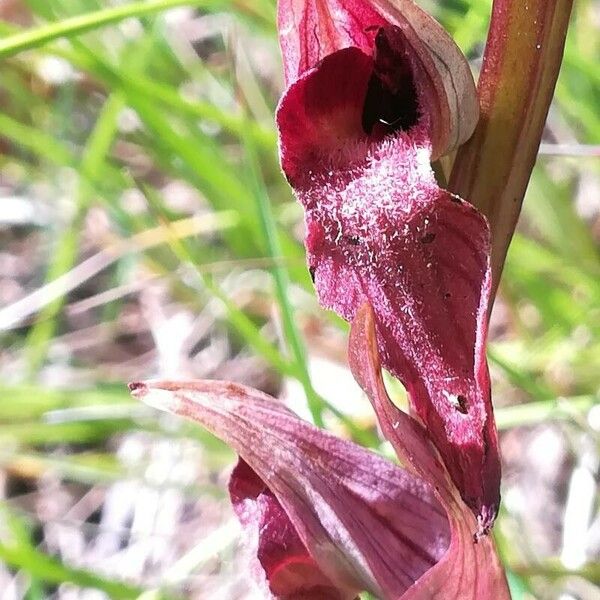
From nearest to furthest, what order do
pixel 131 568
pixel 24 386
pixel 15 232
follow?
1. pixel 24 386
2. pixel 131 568
3. pixel 15 232

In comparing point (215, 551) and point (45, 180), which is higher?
point (45, 180)

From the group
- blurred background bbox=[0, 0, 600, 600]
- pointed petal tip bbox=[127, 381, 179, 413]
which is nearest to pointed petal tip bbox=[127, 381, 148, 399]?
pointed petal tip bbox=[127, 381, 179, 413]

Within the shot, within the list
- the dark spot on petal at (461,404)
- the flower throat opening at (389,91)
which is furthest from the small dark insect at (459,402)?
the flower throat opening at (389,91)

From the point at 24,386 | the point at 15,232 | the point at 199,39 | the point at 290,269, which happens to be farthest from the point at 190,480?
the point at 199,39

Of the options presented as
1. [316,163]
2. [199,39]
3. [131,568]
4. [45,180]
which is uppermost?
[316,163]

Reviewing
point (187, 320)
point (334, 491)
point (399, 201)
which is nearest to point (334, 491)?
point (334, 491)

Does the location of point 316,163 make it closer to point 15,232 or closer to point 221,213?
point 221,213

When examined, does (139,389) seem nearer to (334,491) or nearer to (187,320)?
(334,491)
